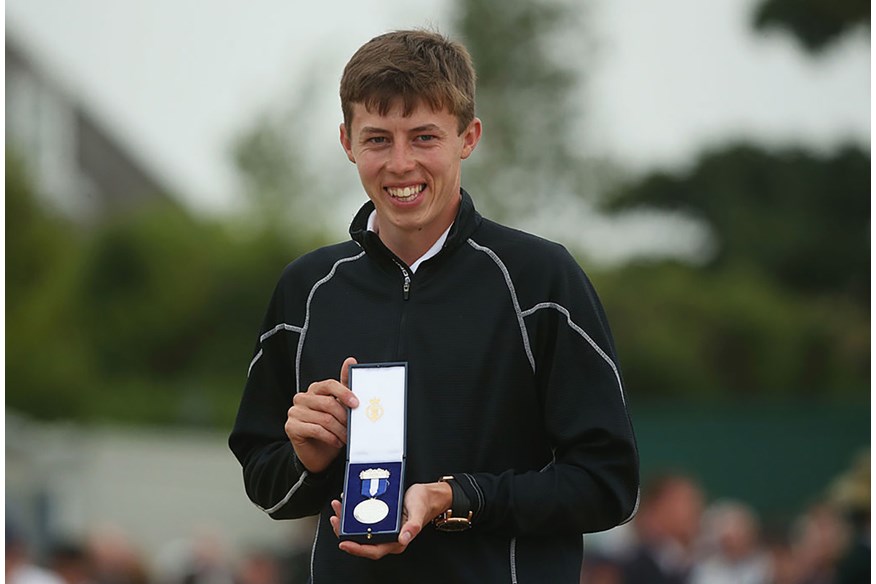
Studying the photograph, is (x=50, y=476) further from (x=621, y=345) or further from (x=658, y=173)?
(x=658, y=173)

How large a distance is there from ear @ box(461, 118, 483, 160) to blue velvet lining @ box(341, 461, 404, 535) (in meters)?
0.70

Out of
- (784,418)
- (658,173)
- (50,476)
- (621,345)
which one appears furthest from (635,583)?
(658,173)

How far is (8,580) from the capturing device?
8250 mm

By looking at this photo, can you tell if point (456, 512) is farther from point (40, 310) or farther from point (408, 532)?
point (40, 310)

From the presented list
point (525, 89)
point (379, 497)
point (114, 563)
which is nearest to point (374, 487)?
point (379, 497)

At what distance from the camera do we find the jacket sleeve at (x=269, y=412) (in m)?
3.49

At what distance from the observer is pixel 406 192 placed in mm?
3332

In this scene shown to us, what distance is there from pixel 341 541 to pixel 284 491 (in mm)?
248

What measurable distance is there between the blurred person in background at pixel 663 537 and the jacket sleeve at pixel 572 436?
296 inches

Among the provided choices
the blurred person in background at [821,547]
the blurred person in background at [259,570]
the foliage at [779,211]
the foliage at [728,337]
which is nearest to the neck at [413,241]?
the blurred person in background at [821,547]

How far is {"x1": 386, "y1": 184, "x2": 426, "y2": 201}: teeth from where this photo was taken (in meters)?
3.33

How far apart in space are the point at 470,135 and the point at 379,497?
2.64ft

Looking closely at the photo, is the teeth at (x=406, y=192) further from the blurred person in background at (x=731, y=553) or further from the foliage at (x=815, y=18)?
the foliage at (x=815, y=18)

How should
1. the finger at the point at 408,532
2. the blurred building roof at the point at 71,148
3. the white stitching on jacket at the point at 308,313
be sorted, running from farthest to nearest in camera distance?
the blurred building roof at the point at 71,148, the white stitching on jacket at the point at 308,313, the finger at the point at 408,532
